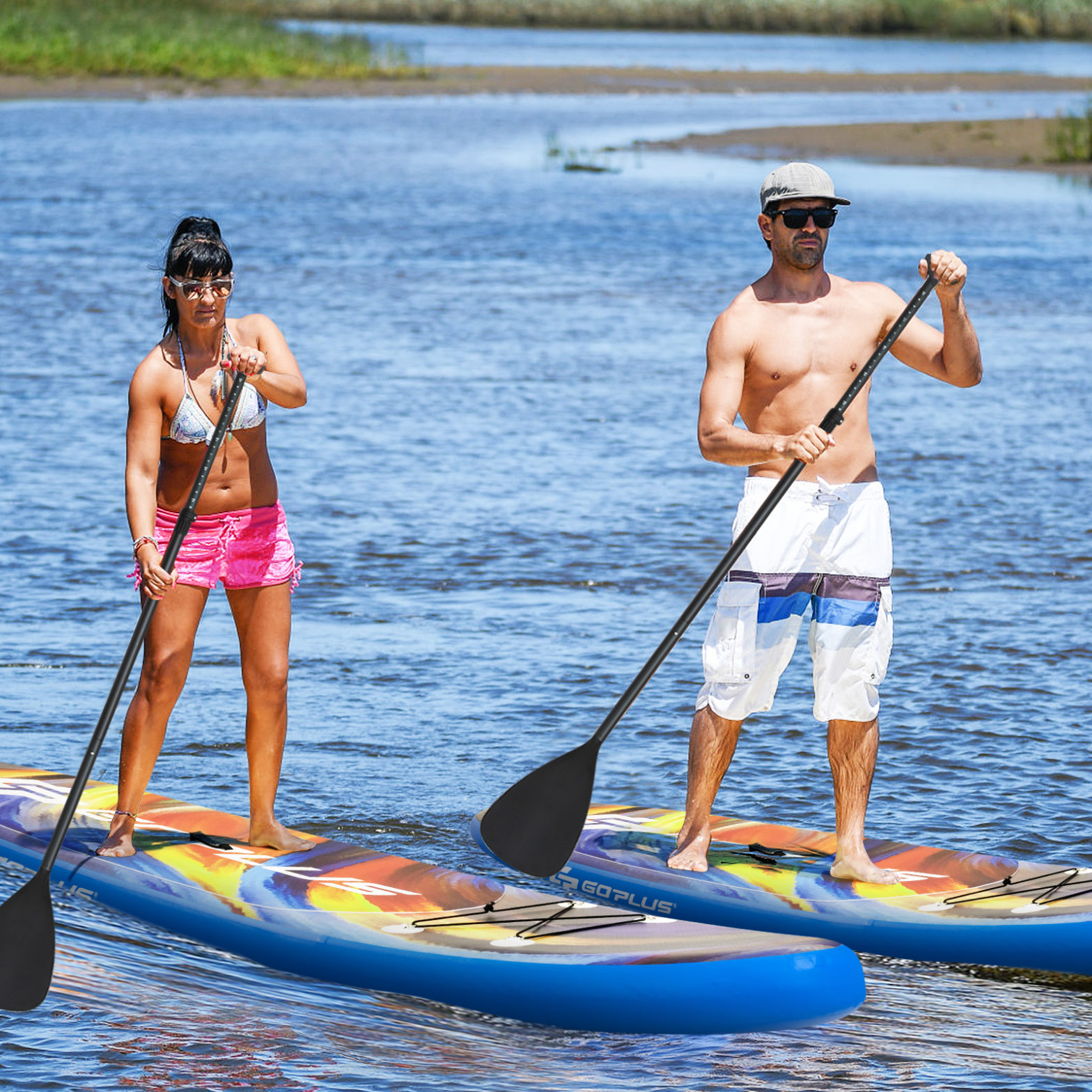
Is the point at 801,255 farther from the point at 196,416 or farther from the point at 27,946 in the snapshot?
the point at 27,946

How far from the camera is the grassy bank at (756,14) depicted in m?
78.1

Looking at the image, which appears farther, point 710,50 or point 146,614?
point 710,50

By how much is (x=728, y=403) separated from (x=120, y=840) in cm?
208

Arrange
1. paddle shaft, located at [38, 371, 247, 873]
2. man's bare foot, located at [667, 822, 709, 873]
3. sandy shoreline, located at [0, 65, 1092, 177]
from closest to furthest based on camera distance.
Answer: paddle shaft, located at [38, 371, 247, 873], man's bare foot, located at [667, 822, 709, 873], sandy shoreline, located at [0, 65, 1092, 177]

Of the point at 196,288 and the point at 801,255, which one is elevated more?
the point at 801,255

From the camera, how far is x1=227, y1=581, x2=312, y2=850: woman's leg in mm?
5293

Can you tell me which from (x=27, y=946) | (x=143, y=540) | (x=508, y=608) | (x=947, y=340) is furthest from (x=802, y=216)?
(x=508, y=608)

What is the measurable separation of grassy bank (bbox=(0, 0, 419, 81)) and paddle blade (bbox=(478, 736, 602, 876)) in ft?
134

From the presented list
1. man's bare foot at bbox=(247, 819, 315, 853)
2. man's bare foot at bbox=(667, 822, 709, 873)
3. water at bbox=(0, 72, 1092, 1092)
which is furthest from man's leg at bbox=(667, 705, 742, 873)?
man's bare foot at bbox=(247, 819, 315, 853)

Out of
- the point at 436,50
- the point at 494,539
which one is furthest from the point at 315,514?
the point at 436,50

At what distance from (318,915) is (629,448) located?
6.95 metres

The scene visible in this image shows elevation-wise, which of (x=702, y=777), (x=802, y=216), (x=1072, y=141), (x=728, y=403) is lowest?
(x=702, y=777)

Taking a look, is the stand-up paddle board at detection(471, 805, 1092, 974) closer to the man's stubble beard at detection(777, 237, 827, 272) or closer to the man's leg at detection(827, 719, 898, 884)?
the man's leg at detection(827, 719, 898, 884)

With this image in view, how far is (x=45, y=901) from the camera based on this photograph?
15.8 ft
